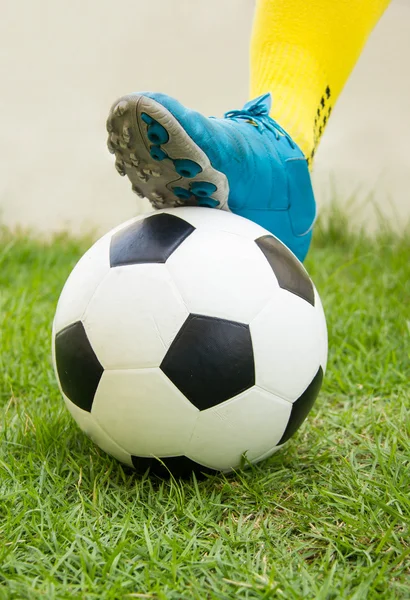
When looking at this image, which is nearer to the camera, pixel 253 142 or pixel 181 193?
pixel 181 193

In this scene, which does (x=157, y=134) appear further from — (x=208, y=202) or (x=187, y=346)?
(x=187, y=346)

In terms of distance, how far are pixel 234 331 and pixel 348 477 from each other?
416 millimetres

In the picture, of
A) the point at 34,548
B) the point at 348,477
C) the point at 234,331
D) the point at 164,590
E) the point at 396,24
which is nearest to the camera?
the point at 164,590

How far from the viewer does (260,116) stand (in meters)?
1.56

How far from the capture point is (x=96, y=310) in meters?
1.21

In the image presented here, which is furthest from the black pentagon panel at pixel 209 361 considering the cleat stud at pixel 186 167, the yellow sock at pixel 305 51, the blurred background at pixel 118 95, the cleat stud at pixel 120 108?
the blurred background at pixel 118 95

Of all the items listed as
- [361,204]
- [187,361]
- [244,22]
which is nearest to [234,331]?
[187,361]

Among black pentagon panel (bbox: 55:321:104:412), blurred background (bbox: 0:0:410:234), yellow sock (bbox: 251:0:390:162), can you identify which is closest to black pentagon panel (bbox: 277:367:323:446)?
black pentagon panel (bbox: 55:321:104:412)

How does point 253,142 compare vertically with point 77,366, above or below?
above


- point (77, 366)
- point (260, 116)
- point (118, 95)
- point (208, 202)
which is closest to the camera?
point (77, 366)

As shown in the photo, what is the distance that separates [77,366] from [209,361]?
27 cm

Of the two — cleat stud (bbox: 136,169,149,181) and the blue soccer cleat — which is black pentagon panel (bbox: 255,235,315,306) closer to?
the blue soccer cleat

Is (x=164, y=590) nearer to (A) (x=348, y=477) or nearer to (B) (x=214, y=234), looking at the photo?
(A) (x=348, y=477)

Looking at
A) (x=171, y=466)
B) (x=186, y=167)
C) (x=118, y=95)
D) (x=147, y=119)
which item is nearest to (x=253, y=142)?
(x=186, y=167)
